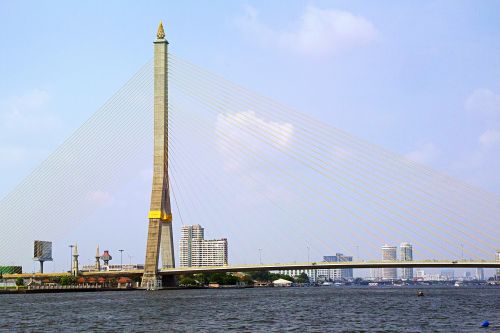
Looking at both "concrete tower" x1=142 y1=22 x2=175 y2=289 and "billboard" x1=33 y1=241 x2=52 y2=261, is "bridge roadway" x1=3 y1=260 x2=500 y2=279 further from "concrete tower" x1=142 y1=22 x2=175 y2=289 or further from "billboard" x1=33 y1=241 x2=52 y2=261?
"billboard" x1=33 y1=241 x2=52 y2=261

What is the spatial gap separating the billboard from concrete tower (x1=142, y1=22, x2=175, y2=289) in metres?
68.8

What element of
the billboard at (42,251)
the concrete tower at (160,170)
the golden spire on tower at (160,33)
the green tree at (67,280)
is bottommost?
the green tree at (67,280)

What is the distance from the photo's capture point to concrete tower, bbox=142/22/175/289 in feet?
339

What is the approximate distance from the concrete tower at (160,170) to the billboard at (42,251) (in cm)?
6878

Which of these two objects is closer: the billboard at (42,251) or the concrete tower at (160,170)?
the concrete tower at (160,170)

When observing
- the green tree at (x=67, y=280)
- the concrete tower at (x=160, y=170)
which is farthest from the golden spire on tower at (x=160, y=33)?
the green tree at (x=67, y=280)

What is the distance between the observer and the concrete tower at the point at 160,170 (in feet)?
339

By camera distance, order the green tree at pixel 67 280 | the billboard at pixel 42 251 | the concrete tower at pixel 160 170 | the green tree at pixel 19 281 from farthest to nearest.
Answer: the billboard at pixel 42 251, the green tree at pixel 67 280, the green tree at pixel 19 281, the concrete tower at pixel 160 170

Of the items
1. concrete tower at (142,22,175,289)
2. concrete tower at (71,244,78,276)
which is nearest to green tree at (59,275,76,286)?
concrete tower at (71,244,78,276)

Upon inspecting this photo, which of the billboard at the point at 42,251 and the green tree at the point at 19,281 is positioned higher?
the billboard at the point at 42,251

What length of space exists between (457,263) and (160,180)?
43870mm

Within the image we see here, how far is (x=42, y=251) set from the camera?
171875mm

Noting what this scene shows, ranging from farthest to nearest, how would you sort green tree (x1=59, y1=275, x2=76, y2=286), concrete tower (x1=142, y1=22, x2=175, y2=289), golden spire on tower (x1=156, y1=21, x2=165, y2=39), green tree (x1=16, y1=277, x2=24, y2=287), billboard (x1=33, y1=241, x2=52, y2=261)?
billboard (x1=33, y1=241, x2=52, y2=261)
green tree (x1=59, y1=275, x2=76, y2=286)
green tree (x1=16, y1=277, x2=24, y2=287)
golden spire on tower (x1=156, y1=21, x2=165, y2=39)
concrete tower (x1=142, y1=22, x2=175, y2=289)

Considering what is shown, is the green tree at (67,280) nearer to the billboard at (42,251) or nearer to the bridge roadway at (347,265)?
the bridge roadway at (347,265)
